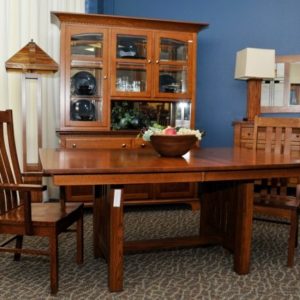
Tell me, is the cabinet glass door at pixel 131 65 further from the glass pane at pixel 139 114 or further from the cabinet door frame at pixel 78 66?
the glass pane at pixel 139 114

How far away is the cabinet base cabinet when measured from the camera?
3752 mm

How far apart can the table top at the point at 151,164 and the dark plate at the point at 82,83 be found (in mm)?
1446

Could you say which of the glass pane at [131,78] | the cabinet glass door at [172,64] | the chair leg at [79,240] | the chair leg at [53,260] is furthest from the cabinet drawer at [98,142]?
the chair leg at [53,260]

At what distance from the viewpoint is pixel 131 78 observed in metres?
3.93

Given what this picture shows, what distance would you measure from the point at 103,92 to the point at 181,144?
5.49 feet

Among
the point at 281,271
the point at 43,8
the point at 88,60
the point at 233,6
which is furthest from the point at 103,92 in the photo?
the point at 281,271

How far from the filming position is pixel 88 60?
12.3ft

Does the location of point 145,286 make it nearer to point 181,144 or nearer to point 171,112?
point 181,144

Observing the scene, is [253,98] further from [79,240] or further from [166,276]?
[79,240]

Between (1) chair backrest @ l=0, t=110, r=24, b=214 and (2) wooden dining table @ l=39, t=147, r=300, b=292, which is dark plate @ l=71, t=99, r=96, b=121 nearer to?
(2) wooden dining table @ l=39, t=147, r=300, b=292

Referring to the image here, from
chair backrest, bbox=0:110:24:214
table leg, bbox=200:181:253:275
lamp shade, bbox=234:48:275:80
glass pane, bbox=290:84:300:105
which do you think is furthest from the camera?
glass pane, bbox=290:84:300:105

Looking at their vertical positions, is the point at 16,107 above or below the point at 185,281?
above

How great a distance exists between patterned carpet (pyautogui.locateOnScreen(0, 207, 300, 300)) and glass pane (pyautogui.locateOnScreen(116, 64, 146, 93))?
1562 mm

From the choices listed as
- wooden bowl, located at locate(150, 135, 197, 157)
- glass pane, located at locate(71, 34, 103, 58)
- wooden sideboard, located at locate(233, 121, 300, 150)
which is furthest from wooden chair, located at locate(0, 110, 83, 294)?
wooden sideboard, located at locate(233, 121, 300, 150)
